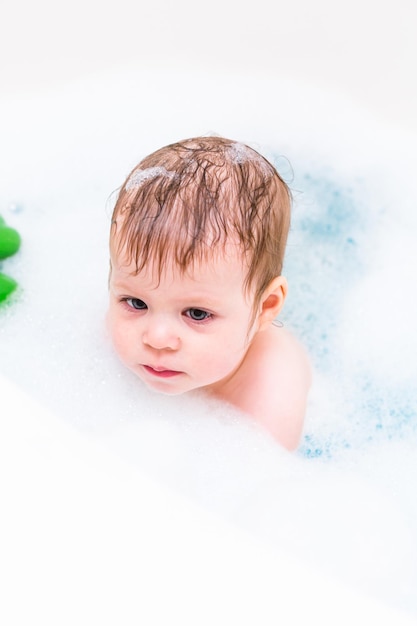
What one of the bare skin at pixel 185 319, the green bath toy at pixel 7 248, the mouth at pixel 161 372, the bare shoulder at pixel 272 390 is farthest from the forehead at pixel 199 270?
the green bath toy at pixel 7 248

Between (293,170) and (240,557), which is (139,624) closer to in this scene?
(240,557)

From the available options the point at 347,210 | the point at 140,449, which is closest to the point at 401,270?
the point at 347,210

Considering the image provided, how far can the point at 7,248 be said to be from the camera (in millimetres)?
1375

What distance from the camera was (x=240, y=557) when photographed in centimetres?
73

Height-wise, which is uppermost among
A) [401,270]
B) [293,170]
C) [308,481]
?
[293,170]

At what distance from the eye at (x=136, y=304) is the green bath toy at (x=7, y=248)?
0.34 metres

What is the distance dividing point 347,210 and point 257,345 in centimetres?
45

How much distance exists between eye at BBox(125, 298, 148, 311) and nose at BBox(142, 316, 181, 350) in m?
0.03

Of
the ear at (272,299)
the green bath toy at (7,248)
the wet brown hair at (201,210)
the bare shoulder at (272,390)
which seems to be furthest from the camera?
the green bath toy at (7,248)

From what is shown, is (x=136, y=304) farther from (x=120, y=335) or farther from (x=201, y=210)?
(x=201, y=210)

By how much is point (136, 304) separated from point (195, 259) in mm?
117

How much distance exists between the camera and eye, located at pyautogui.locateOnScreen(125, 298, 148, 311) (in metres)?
1.02

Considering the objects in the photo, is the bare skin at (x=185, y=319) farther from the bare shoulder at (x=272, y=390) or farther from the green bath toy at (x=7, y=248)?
the green bath toy at (x=7, y=248)

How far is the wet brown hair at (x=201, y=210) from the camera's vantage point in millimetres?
958
